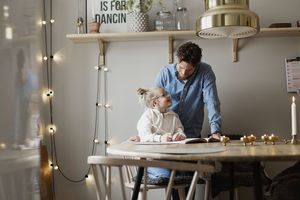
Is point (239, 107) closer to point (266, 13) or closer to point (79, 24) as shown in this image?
point (266, 13)

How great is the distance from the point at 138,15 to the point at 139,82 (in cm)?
56

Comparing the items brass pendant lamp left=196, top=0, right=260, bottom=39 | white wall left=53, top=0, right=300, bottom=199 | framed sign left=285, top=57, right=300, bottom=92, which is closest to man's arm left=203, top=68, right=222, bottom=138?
white wall left=53, top=0, right=300, bottom=199

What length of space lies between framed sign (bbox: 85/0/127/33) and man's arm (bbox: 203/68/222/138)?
37.5 inches

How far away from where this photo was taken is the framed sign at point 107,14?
355cm

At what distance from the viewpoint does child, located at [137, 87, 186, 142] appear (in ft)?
8.36

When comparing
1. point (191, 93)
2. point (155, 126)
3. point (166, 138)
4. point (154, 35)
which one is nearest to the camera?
point (166, 138)

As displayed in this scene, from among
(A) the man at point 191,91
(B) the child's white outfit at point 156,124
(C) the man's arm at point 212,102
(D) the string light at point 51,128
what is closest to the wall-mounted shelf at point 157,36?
(A) the man at point 191,91

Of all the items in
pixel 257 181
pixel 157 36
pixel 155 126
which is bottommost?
pixel 257 181

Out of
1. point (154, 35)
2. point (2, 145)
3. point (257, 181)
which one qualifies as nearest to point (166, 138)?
point (257, 181)

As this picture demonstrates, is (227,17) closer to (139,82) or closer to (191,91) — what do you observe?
(191,91)

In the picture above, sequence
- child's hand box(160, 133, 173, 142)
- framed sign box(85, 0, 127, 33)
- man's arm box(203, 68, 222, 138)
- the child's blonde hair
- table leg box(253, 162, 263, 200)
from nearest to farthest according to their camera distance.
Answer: table leg box(253, 162, 263, 200)
child's hand box(160, 133, 173, 142)
the child's blonde hair
man's arm box(203, 68, 222, 138)
framed sign box(85, 0, 127, 33)

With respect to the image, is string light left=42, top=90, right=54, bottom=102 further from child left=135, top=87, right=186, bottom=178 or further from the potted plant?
child left=135, top=87, right=186, bottom=178

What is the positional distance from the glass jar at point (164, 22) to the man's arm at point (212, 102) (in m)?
0.64

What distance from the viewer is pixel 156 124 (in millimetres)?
2586
